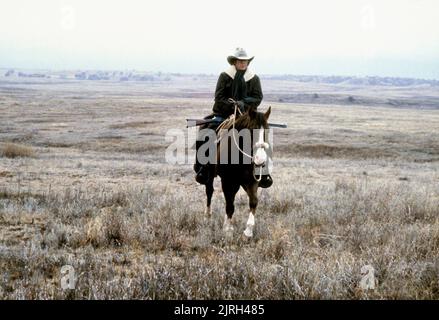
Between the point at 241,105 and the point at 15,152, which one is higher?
the point at 241,105

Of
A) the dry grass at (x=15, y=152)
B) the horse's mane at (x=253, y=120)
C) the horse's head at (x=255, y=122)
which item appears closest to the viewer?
the horse's head at (x=255, y=122)

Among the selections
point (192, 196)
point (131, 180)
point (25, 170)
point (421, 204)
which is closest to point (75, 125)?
point (25, 170)

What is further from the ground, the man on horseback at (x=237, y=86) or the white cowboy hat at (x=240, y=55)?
the white cowboy hat at (x=240, y=55)

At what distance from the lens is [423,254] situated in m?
6.29

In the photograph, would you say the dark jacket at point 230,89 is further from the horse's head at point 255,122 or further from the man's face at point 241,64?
the horse's head at point 255,122

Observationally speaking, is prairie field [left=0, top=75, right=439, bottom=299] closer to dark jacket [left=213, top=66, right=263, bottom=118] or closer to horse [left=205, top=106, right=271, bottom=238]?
horse [left=205, top=106, right=271, bottom=238]

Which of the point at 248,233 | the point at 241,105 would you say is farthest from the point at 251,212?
the point at 241,105

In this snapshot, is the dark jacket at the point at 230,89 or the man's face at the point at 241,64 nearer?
the man's face at the point at 241,64

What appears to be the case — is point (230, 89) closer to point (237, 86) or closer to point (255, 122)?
point (237, 86)

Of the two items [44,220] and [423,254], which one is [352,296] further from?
[44,220]

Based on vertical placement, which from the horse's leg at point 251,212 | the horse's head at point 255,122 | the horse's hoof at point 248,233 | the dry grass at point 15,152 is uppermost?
A: the horse's head at point 255,122

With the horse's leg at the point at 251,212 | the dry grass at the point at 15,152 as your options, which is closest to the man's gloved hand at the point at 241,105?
the horse's leg at the point at 251,212

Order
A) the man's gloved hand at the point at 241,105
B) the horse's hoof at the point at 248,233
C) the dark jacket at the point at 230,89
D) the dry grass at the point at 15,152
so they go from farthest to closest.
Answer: the dry grass at the point at 15,152
the dark jacket at the point at 230,89
the man's gloved hand at the point at 241,105
the horse's hoof at the point at 248,233

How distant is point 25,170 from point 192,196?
8317 mm
